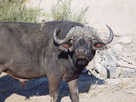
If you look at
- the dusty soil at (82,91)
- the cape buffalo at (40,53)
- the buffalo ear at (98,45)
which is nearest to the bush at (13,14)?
the dusty soil at (82,91)

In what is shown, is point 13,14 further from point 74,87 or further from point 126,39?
point 126,39

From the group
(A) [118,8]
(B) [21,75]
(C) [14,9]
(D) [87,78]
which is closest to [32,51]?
(B) [21,75]

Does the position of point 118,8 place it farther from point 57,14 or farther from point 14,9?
point 14,9

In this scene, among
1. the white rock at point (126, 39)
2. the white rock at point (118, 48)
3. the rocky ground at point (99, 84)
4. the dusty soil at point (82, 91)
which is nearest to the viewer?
the dusty soil at point (82, 91)

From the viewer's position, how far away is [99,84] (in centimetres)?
586

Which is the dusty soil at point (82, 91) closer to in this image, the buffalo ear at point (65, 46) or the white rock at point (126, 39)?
the buffalo ear at point (65, 46)

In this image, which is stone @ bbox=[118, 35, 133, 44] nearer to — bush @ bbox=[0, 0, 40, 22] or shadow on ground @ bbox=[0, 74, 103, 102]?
shadow on ground @ bbox=[0, 74, 103, 102]

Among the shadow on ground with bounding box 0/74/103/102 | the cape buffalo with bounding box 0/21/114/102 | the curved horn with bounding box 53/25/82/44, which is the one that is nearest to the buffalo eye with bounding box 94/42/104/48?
the cape buffalo with bounding box 0/21/114/102

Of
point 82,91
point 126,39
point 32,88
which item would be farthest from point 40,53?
point 126,39

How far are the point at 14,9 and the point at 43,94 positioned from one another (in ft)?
15.9

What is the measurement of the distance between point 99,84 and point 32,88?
2.13m

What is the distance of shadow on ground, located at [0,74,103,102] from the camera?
18.1 ft

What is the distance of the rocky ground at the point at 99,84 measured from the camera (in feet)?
17.0

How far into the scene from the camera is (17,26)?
4285mm
